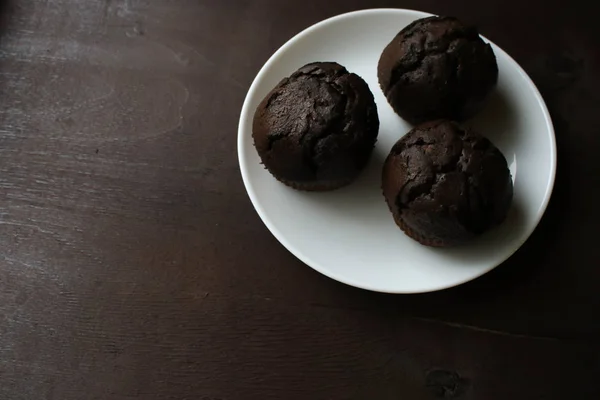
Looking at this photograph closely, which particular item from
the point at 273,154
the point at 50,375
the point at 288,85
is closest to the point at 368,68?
the point at 288,85

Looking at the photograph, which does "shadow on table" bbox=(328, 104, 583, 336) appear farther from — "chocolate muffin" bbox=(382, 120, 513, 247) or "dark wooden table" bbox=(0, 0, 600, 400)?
"chocolate muffin" bbox=(382, 120, 513, 247)

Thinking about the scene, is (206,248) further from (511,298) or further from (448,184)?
(511,298)

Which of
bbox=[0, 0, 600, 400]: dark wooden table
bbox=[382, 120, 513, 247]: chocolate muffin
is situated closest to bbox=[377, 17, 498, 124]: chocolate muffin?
bbox=[382, 120, 513, 247]: chocolate muffin

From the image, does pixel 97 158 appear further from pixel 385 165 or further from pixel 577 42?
pixel 577 42

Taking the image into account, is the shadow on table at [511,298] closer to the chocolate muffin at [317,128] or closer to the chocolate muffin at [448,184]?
the chocolate muffin at [448,184]

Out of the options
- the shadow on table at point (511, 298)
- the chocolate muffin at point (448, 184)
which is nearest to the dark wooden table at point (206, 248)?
the shadow on table at point (511, 298)

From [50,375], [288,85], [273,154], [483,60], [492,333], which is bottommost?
[50,375]
